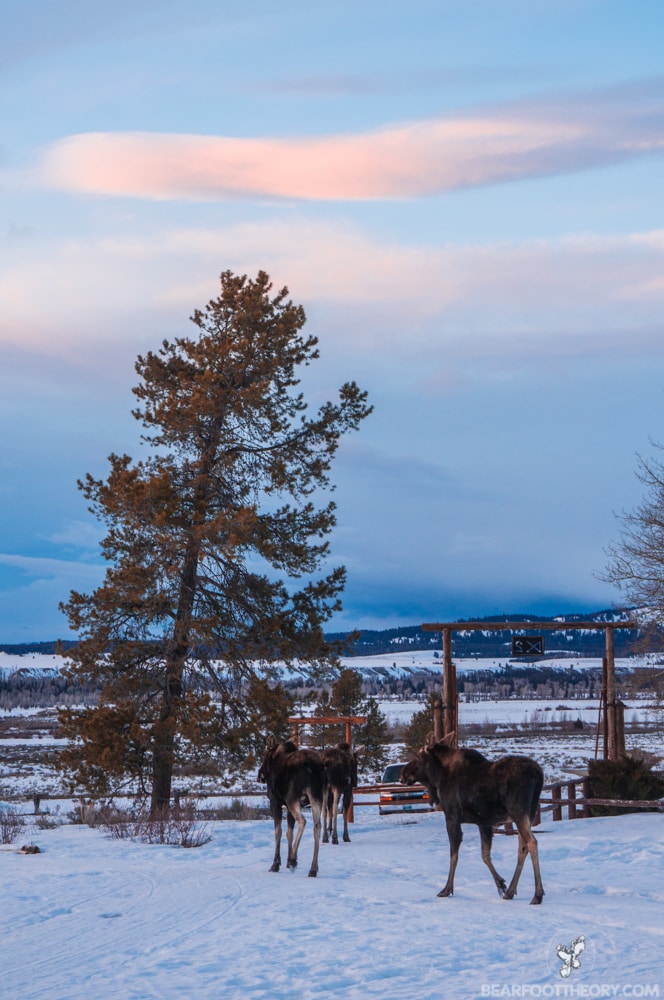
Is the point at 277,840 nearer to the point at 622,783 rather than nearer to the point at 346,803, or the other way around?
the point at 346,803

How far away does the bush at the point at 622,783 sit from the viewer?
21391mm

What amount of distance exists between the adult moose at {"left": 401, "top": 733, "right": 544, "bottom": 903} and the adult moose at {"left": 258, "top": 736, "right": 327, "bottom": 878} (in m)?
1.65

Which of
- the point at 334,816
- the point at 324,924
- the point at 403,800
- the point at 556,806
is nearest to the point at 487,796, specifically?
the point at 324,924

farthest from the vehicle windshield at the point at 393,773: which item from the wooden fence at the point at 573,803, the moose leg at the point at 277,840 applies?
the moose leg at the point at 277,840

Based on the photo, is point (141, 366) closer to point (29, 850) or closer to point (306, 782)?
point (29, 850)

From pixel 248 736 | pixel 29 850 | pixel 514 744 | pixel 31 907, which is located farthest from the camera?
pixel 514 744

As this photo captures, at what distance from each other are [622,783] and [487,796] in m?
10.5

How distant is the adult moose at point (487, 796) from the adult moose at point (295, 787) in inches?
65.1

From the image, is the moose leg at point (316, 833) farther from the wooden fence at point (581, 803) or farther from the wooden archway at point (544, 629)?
the wooden archway at point (544, 629)

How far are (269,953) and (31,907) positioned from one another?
144 inches

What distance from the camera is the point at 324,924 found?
10188 mm

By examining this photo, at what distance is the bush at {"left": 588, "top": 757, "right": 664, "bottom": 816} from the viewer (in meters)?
21.4

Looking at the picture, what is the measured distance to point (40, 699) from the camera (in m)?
181

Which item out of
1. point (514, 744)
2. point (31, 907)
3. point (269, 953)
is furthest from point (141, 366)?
point (514, 744)
